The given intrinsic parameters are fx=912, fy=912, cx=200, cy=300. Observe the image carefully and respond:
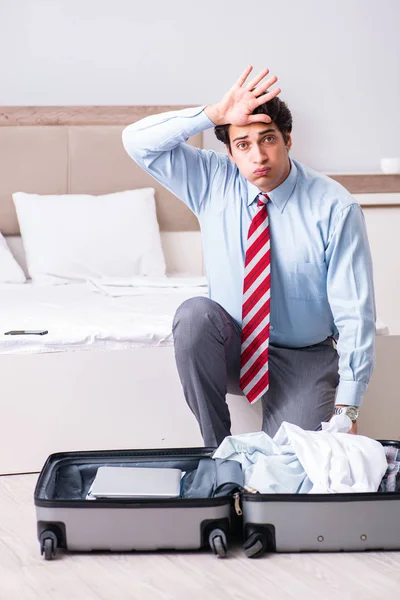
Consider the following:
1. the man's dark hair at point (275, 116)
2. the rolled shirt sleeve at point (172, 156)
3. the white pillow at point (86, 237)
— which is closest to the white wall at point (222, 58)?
the white pillow at point (86, 237)

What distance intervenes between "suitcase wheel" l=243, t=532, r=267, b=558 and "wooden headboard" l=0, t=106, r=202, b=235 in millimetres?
2251

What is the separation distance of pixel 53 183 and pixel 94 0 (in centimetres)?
84

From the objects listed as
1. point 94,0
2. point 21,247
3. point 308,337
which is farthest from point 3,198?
point 308,337

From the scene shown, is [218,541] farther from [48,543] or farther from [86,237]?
[86,237]

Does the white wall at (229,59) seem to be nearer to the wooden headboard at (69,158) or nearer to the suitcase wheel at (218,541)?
the wooden headboard at (69,158)

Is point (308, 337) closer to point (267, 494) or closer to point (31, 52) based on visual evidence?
point (267, 494)

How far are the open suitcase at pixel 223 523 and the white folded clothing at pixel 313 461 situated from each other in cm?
5

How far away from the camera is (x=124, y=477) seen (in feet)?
6.40

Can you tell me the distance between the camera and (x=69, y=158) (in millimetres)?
3855

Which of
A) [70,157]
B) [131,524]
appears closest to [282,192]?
[131,524]

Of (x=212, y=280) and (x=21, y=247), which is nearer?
(x=212, y=280)

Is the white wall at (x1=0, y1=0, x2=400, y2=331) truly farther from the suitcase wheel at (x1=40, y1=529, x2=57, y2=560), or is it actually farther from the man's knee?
the suitcase wheel at (x1=40, y1=529, x2=57, y2=560)

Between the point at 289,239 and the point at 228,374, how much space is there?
0.39 meters

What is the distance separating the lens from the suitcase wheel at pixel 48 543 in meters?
1.83
